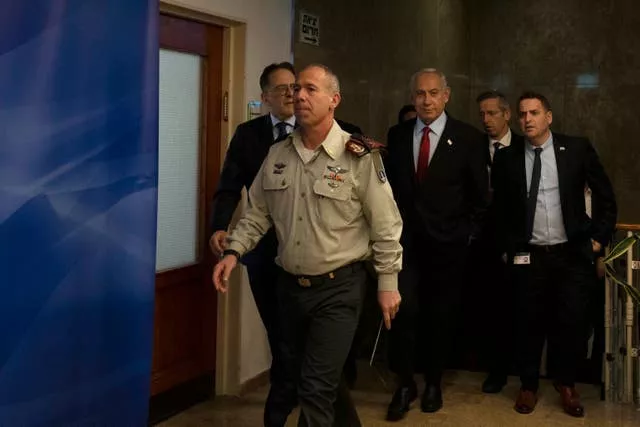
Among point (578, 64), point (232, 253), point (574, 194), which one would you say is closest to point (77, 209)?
point (232, 253)

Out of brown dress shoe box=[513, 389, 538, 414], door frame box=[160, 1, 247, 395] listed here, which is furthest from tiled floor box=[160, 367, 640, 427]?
door frame box=[160, 1, 247, 395]

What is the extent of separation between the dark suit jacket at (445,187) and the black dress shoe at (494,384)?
93cm

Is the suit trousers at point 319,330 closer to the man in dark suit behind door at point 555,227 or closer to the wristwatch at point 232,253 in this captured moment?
the wristwatch at point 232,253

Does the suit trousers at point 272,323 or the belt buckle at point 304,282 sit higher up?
the belt buckle at point 304,282

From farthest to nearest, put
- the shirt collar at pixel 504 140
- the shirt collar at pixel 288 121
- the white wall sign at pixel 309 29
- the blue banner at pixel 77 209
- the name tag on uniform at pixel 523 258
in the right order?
the shirt collar at pixel 504 140 < the white wall sign at pixel 309 29 < the name tag on uniform at pixel 523 258 < the shirt collar at pixel 288 121 < the blue banner at pixel 77 209

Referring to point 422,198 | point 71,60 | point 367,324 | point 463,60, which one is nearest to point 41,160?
point 71,60

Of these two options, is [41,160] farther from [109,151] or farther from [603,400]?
[603,400]

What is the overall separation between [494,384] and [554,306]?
636mm

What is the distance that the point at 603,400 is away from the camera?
4.62 meters

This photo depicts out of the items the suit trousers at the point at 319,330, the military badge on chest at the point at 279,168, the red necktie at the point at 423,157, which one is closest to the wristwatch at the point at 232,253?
the suit trousers at the point at 319,330

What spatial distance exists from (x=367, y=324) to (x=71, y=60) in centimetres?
290

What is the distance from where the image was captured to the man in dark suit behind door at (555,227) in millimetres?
4289

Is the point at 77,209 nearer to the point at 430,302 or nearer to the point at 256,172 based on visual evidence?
the point at 256,172

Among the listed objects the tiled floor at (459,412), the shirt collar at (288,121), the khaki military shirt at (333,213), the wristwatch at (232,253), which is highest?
the shirt collar at (288,121)
